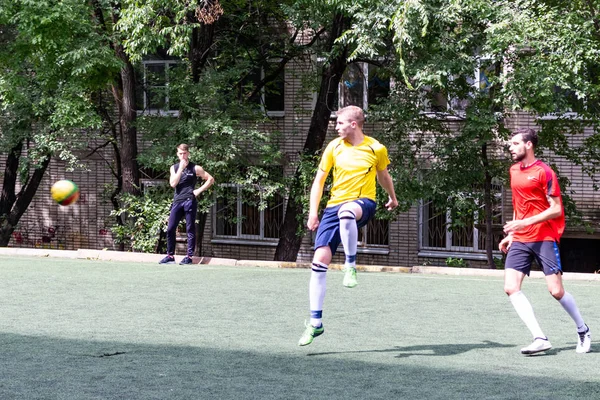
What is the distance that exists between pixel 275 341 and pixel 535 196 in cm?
260

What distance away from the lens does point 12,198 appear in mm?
30344

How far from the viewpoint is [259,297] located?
12.7m

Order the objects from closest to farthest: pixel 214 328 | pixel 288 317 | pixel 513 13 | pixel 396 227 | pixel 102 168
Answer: pixel 214 328 → pixel 288 317 → pixel 513 13 → pixel 396 227 → pixel 102 168

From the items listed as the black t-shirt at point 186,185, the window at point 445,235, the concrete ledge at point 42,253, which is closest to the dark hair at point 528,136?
the black t-shirt at point 186,185

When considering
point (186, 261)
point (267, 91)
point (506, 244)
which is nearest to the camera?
point (506, 244)

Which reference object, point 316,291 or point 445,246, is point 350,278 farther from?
point 445,246

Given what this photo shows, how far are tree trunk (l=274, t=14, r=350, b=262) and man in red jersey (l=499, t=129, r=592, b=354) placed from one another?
13805 millimetres

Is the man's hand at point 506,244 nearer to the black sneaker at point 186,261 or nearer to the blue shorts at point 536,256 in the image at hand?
the blue shorts at point 536,256

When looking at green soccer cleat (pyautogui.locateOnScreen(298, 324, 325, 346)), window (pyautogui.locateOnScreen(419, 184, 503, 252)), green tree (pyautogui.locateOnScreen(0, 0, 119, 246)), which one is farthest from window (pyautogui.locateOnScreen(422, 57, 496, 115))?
green soccer cleat (pyautogui.locateOnScreen(298, 324, 325, 346))

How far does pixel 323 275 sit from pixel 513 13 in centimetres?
1011

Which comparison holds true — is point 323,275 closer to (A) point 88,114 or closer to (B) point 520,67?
(B) point 520,67

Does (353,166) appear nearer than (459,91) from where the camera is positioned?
Yes

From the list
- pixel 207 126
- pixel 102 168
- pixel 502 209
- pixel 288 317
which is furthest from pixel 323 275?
pixel 102 168

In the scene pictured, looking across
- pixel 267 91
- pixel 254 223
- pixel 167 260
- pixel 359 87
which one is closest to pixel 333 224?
pixel 167 260
